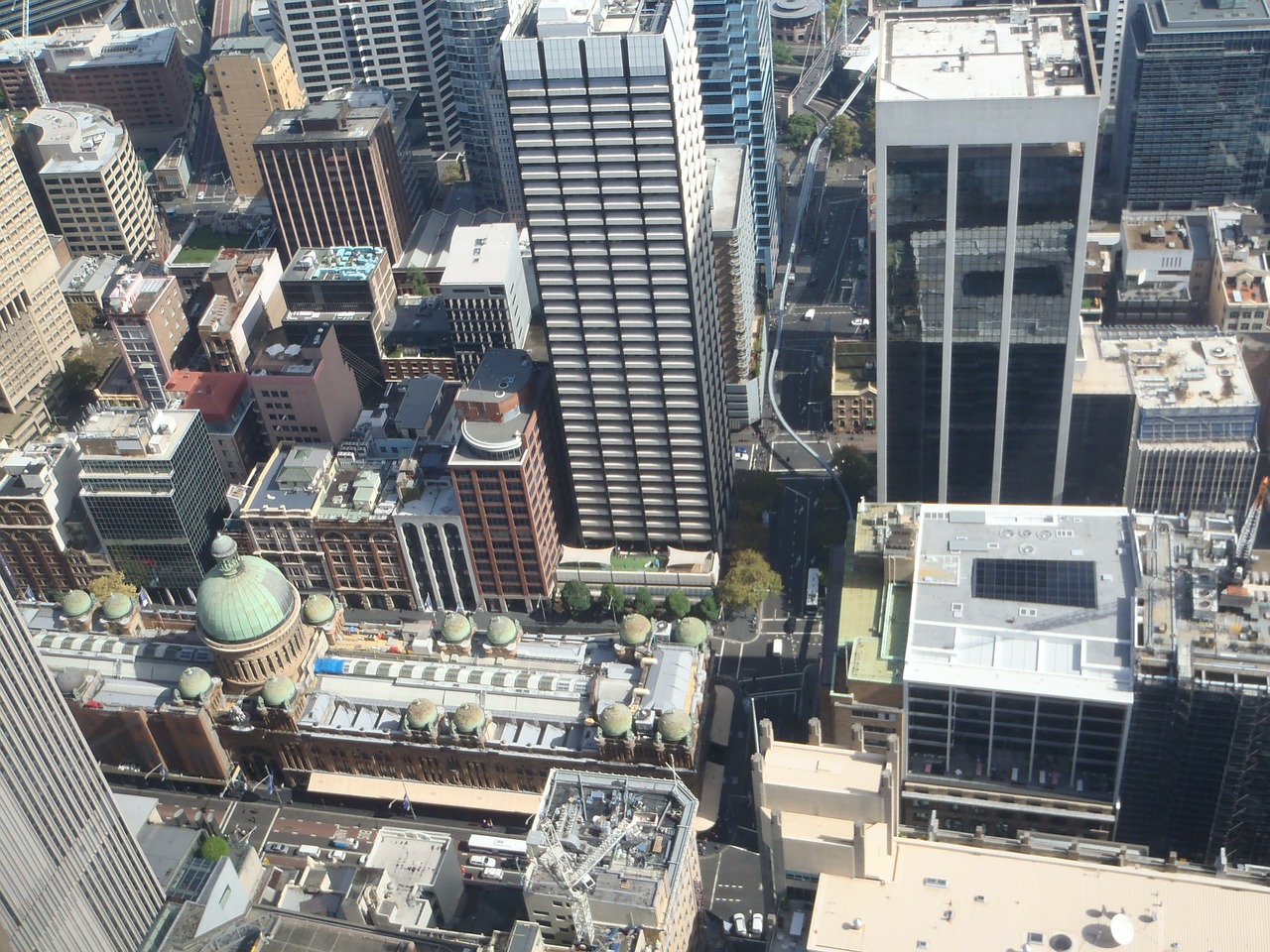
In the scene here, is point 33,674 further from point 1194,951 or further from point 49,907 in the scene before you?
point 1194,951

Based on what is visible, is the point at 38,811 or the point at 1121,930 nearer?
the point at 1121,930

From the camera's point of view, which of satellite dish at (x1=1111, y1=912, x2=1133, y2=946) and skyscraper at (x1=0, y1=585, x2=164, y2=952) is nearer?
skyscraper at (x1=0, y1=585, x2=164, y2=952)

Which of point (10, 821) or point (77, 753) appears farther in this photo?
point (77, 753)

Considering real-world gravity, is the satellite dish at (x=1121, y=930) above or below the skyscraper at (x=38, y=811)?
below

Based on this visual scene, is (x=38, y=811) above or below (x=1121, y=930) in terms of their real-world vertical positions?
above

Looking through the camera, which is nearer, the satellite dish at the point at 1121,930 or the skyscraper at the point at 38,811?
the skyscraper at the point at 38,811

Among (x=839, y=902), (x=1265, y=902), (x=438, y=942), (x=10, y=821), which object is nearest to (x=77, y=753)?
(x=10, y=821)

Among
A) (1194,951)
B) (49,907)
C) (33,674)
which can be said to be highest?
(33,674)

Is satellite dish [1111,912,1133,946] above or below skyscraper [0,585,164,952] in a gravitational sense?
below
